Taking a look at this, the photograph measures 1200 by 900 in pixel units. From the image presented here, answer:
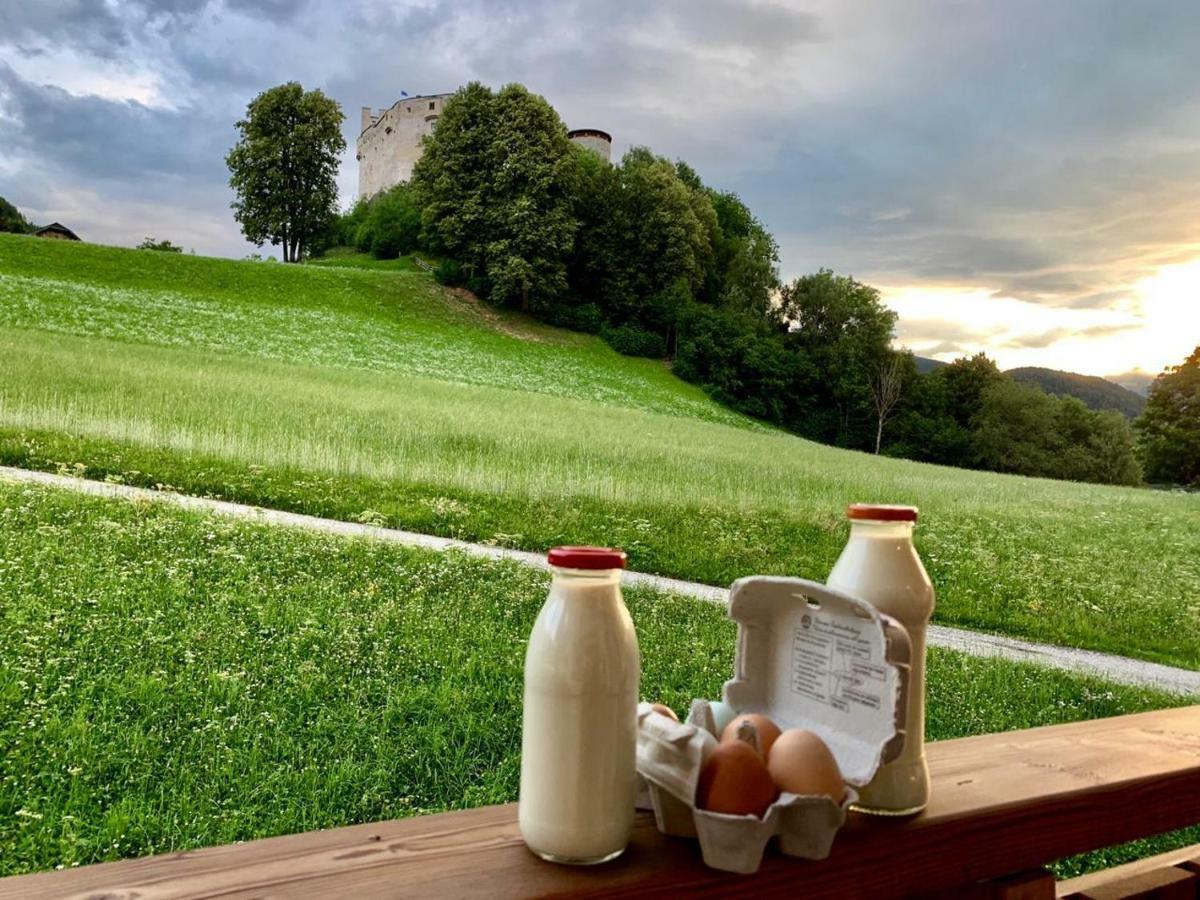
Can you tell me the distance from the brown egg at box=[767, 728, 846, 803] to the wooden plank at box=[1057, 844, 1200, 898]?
70 centimetres

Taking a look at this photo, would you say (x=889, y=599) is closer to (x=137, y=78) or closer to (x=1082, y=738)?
(x=1082, y=738)

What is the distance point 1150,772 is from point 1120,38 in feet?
20.7

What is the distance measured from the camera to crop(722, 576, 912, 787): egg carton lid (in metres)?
0.73

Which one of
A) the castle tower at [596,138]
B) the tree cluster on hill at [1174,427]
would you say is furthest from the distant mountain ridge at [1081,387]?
the castle tower at [596,138]

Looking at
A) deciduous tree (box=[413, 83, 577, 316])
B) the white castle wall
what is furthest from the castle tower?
deciduous tree (box=[413, 83, 577, 316])

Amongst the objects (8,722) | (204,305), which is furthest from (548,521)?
(204,305)

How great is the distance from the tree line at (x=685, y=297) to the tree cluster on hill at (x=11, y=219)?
6416 millimetres

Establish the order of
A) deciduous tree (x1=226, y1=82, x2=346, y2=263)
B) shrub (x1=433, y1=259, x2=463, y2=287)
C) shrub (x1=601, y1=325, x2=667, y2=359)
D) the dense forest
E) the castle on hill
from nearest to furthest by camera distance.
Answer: the dense forest
shrub (x1=601, y1=325, x2=667, y2=359)
shrub (x1=433, y1=259, x2=463, y2=287)
deciduous tree (x1=226, y1=82, x2=346, y2=263)
the castle on hill

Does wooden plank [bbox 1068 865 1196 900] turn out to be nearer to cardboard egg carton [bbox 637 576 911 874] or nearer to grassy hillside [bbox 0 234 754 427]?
cardboard egg carton [bbox 637 576 911 874]

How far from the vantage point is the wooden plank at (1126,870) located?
3.89ft

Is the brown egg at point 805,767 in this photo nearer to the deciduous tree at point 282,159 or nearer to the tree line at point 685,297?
the tree line at point 685,297

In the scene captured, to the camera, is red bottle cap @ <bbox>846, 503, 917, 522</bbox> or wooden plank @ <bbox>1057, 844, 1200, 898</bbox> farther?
wooden plank @ <bbox>1057, 844, 1200, 898</bbox>

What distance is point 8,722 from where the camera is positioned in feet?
7.15

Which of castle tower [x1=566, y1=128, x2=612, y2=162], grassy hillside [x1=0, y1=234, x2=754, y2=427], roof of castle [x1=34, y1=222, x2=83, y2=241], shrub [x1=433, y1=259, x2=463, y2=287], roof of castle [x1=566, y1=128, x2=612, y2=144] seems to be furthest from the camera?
roof of castle [x1=566, y1=128, x2=612, y2=144]
